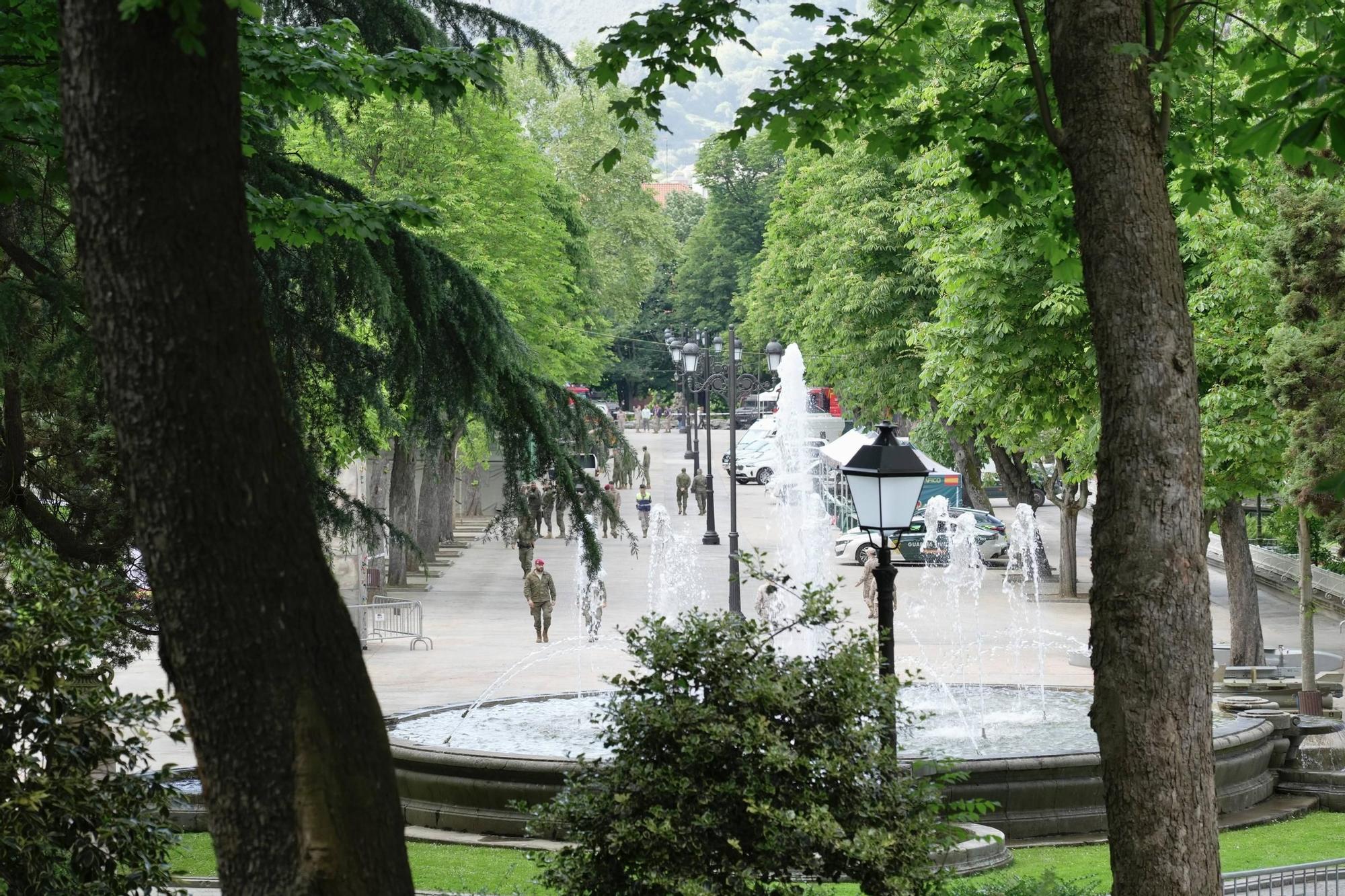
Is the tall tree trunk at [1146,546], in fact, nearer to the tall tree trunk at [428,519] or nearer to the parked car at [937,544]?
the parked car at [937,544]

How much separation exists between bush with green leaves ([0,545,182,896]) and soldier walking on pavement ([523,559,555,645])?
1747 centimetres

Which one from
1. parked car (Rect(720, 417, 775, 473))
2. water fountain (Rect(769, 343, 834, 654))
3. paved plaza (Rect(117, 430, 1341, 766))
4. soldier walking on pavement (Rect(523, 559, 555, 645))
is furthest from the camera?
parked car (Rect(720, 417, 775, 473))

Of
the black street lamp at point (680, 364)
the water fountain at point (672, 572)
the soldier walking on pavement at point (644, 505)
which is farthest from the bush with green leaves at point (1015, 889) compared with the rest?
the soldier walking on pavement at point (644, 505)

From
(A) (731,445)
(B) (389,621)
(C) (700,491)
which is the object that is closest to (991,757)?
(B) (389,621)

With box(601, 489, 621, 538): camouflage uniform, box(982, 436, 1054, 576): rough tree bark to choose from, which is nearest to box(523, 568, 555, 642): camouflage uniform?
box(982, 436, 1054, 576): rough tree bark

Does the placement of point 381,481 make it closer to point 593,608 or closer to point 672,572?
point 672,572

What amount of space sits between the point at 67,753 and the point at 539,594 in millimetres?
18319

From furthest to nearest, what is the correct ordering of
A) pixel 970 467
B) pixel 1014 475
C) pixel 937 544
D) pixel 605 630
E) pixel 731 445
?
pixel 970 467, pixel 937 544, pixel 1014 475, pixel 731 445, pixel 605 630

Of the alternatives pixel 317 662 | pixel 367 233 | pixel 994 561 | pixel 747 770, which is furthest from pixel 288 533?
pixel 994 561

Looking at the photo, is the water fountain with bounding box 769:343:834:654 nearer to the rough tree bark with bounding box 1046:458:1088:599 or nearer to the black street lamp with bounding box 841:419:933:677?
the rough tree bark with bounding box 1046:458:1088:599

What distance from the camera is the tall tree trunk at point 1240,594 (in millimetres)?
23188

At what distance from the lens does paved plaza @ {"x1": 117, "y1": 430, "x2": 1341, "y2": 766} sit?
21.8 meters

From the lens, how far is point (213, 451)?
147 inches

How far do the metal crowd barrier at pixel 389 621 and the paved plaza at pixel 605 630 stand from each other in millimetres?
294
